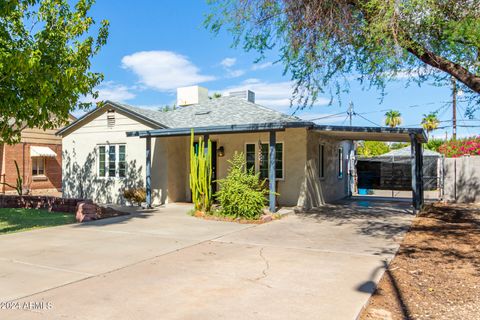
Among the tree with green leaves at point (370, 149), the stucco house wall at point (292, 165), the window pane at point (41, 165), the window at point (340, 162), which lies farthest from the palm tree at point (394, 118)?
the window pane at point (41, 165)

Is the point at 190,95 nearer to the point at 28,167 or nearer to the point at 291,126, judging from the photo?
the point at 291,126

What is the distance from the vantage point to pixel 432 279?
5.67 m

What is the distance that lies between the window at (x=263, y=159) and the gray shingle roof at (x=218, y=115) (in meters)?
1.04

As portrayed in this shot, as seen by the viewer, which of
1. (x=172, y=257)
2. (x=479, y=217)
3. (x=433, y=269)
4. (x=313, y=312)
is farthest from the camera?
(x=479, y=217)

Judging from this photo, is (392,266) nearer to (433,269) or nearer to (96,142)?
(433,269)

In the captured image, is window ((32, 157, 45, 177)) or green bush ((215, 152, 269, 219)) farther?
window ((32, 157, 45, 177))

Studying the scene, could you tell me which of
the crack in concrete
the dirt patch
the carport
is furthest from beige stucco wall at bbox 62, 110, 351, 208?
the crack in concrete

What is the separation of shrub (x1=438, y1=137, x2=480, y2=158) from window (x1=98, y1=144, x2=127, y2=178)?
17.3 m

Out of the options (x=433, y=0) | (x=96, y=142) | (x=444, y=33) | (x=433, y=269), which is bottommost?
(x=433, y=269)

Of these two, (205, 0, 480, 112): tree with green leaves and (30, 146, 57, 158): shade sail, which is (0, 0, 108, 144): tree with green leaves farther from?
(30, 146, 57, 158): shade sail

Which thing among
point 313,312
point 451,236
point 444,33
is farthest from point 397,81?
point 313,312

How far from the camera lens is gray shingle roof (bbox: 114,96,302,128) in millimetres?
14797

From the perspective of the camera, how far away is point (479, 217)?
12219 mm

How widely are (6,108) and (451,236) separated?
426 inches
